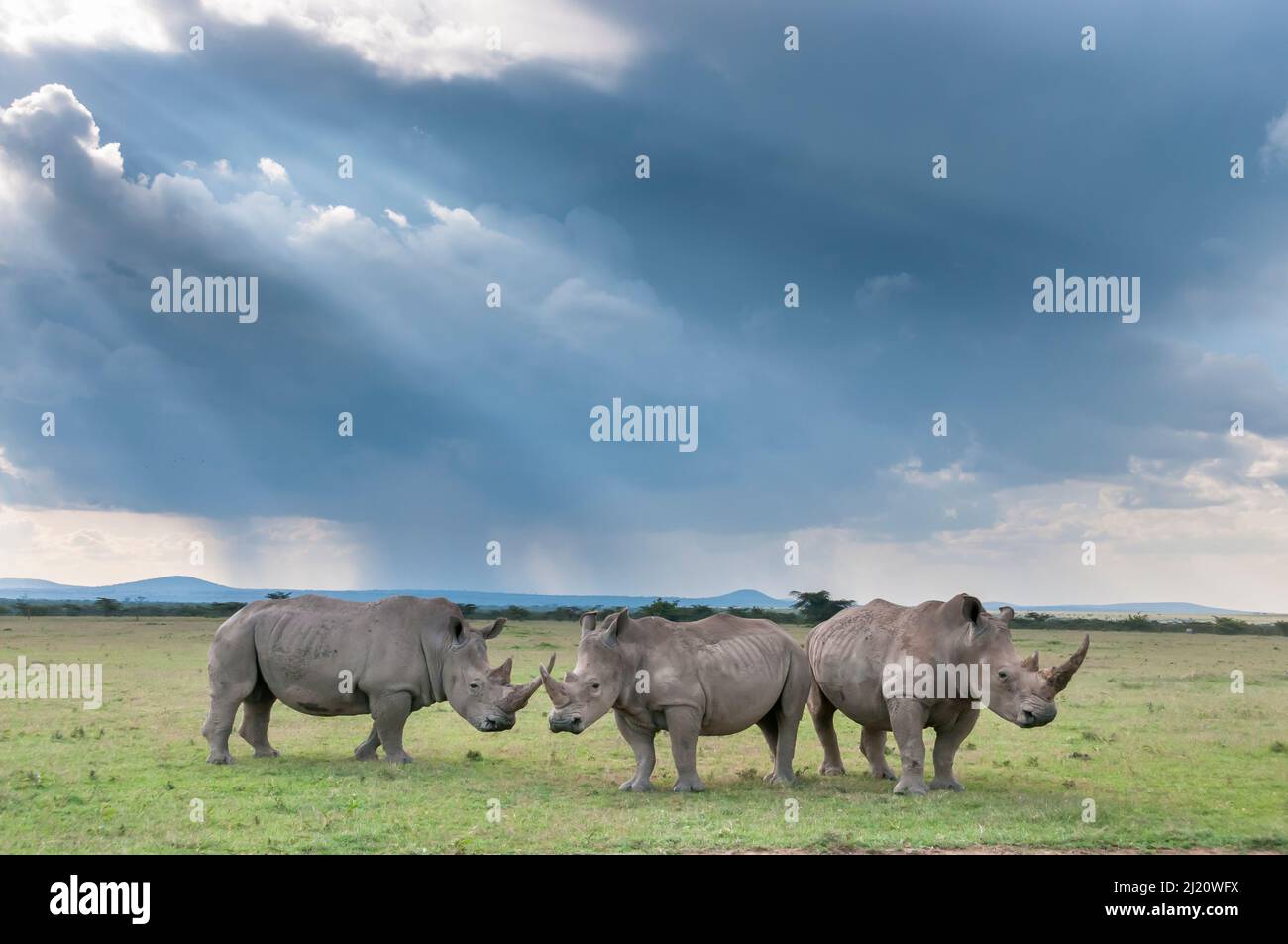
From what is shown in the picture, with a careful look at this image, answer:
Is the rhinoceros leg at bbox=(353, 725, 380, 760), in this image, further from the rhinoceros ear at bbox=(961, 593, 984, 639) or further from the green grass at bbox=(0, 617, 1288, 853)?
the rhinoceros ear at bbox=(961, 593, 984, 639)

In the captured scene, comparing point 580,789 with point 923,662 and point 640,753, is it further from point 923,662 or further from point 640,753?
point 923,662

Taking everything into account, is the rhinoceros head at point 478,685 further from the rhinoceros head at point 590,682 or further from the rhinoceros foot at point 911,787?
the rhinoceros foot at point 911,787

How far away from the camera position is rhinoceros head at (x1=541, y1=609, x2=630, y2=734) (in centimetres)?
1321

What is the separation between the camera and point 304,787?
45.8ft

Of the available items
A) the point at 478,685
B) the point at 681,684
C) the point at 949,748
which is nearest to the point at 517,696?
the point at 478,685

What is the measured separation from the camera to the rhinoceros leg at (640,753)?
13.7 meters

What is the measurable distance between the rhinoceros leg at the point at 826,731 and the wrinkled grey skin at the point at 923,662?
0.05 ft

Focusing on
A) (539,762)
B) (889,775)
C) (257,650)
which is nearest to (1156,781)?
(889,775)

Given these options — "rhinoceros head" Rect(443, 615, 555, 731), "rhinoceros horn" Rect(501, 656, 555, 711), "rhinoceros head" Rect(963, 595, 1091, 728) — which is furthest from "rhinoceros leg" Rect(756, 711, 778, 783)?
"rhinoceros head" Rect(443, 615, 555, 731)

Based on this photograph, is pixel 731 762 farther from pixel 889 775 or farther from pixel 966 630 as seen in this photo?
pixel 966 630

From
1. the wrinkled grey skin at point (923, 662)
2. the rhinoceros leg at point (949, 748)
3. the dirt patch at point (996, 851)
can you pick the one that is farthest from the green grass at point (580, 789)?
the wrinkled grey skin at point (923, 662)

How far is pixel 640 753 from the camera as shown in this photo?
1400 centimetres

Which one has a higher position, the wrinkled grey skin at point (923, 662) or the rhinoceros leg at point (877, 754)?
the wrinkled grey skin at point (923, 662)

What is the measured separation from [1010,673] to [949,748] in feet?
4.68
